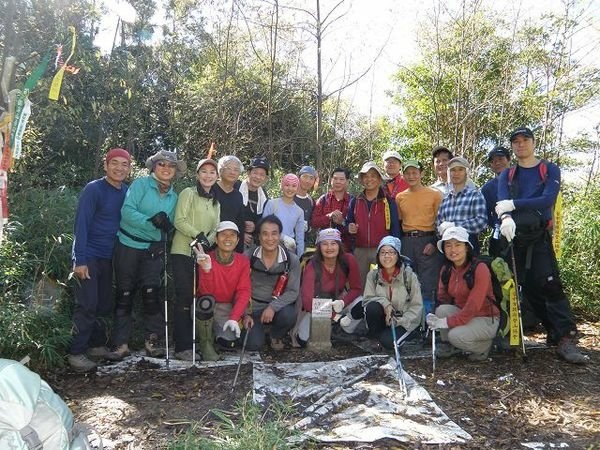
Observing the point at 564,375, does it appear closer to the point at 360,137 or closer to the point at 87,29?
the point at 87,29

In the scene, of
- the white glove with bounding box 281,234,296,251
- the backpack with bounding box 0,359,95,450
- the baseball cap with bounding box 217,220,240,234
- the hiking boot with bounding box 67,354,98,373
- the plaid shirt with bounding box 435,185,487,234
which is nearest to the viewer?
A: the backpack with bounding box 0,359,95,450

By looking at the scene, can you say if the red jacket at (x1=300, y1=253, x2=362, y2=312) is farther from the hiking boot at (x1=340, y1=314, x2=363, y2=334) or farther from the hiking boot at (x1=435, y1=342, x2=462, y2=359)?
the hiking boot at (x1=435, y1=342, x2=462, y2=359)

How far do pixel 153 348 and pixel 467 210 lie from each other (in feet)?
10.7

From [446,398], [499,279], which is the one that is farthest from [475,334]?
[446,398]

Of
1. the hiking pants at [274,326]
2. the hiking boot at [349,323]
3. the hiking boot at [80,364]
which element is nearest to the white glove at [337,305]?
the hiking boot at [349,323]

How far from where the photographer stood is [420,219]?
5.27 m

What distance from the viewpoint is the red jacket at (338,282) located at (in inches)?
199

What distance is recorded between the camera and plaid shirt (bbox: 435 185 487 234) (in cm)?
489

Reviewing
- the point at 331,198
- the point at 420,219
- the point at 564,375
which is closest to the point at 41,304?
the point at 331,198

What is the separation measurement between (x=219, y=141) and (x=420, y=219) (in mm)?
8197

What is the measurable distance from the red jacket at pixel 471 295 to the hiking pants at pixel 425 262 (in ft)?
1.59

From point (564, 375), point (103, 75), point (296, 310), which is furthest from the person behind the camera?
point (103, 75)

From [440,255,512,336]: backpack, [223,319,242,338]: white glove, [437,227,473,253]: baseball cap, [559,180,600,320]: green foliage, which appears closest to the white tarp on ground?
[223,319,242,338]: white glove

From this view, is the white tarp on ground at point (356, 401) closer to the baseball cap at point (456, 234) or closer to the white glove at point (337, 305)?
the white glove at point (337, 305)
